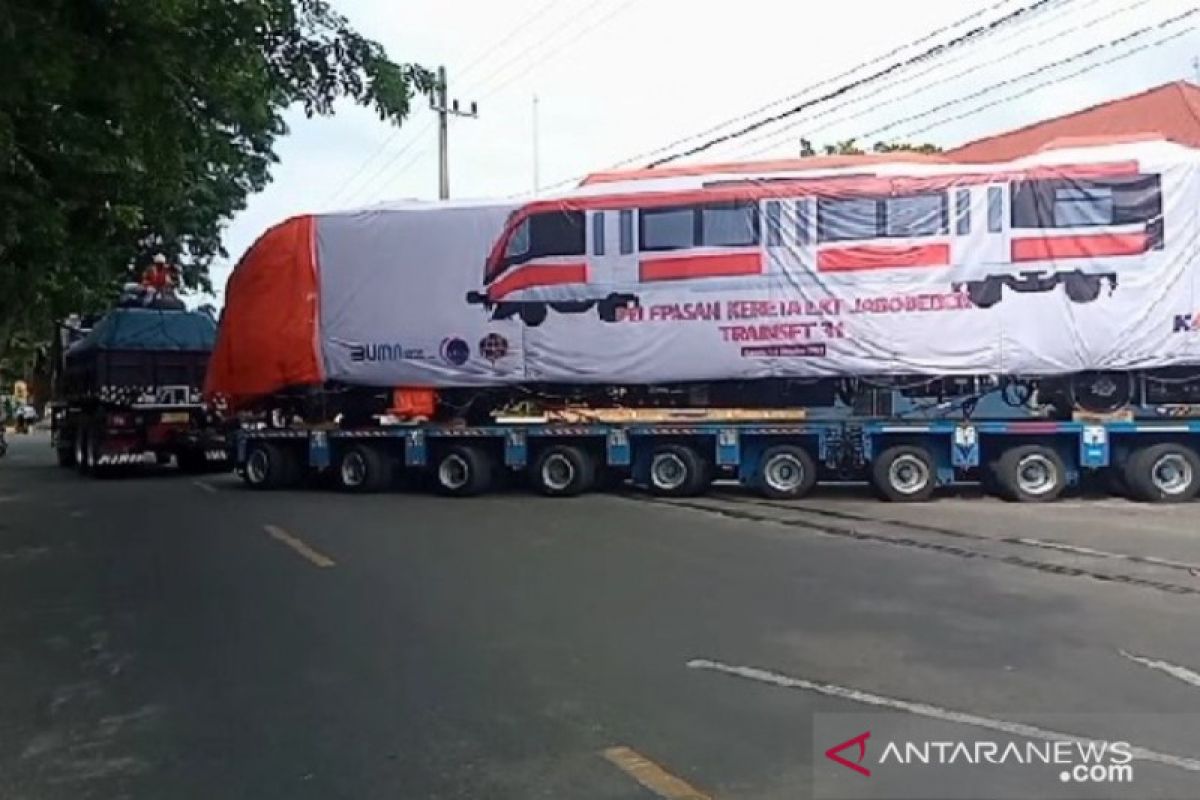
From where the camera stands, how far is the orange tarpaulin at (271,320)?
18859 mm

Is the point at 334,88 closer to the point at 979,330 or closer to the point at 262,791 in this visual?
the point at 262,791

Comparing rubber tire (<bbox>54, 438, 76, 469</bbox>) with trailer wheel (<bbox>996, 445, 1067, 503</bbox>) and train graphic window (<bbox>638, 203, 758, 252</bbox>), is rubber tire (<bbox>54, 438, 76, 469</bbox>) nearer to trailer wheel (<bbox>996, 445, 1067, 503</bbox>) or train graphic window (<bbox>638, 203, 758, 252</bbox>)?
train graphic window (<bbox>638, 203, 758, 252</bbox>)

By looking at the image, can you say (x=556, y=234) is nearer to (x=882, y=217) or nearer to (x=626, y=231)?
(x=626, y=231)

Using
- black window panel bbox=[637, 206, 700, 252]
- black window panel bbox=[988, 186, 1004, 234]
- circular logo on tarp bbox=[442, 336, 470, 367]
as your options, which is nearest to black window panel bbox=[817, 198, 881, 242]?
black window panel bbox=[988, 186, 1004, 234]

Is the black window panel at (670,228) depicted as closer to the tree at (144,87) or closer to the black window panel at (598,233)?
the black window panel at (598,233)

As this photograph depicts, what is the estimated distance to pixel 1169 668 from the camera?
23.2ft

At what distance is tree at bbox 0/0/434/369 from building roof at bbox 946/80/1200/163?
1684cm

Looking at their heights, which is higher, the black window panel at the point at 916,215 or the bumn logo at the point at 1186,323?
the black window panel at the point at 916,215

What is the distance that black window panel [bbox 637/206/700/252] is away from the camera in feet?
55.3

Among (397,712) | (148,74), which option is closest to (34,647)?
(397,712)

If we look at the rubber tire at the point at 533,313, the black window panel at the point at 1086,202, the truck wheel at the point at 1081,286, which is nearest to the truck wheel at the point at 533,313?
the rubber tire at the point at 533,313

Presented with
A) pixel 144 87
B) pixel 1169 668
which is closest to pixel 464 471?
pixel 144 87

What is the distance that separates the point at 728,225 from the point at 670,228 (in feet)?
2.44

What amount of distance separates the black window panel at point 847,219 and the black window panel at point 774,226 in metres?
0.48
